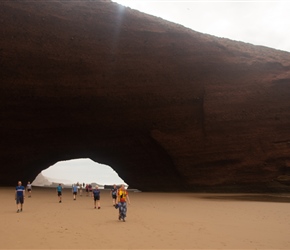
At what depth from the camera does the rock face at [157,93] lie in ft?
81.7

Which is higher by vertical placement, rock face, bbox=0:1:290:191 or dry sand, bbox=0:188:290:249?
rock face, bbox=0:1:290:191

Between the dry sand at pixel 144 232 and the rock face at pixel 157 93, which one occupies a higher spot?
the rock face at pixel 157 93

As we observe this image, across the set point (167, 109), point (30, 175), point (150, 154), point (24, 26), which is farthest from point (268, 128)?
point (30, 175)

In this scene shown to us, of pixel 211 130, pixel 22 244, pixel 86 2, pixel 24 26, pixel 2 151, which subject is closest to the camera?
pixel 22 244

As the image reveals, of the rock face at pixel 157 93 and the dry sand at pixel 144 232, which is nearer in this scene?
the dry sand at pixel 144 232

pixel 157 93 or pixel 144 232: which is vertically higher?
pixel 157 93

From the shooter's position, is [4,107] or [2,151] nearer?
[4,107]

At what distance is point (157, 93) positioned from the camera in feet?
88.0

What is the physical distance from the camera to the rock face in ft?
81.7

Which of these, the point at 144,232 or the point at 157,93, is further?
the point at 157,93

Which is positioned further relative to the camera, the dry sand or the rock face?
the rock face

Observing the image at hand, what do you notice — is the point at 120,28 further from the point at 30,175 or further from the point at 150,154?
the point at 30,175

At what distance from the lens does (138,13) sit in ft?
87.1

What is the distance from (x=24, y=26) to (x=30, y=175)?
1506cm
